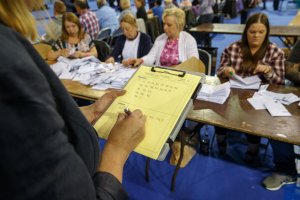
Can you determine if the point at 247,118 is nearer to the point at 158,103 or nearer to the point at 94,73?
the point at 158,103

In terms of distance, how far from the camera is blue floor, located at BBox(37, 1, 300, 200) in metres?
1.96

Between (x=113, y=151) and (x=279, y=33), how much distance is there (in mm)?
Result: 4328

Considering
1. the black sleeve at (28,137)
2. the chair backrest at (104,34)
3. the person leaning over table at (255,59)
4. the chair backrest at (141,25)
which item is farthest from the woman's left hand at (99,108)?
the chair backrest at (141,25)

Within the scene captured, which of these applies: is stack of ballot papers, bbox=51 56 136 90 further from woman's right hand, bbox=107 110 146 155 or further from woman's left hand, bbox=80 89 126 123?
woman's right hand, bbox=107 110 146 155

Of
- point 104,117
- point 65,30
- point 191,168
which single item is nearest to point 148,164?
point 191,168

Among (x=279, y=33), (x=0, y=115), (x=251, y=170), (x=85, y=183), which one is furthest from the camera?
(x=279, y=33)

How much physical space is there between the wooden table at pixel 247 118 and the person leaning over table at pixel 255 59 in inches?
13.0

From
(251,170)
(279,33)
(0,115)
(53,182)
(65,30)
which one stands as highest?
(0,115)

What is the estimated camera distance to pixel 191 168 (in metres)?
2.26

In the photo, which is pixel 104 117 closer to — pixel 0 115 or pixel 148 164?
pixel 0 115

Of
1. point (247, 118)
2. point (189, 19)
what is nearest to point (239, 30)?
point (189, 19)

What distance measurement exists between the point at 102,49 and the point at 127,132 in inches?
117

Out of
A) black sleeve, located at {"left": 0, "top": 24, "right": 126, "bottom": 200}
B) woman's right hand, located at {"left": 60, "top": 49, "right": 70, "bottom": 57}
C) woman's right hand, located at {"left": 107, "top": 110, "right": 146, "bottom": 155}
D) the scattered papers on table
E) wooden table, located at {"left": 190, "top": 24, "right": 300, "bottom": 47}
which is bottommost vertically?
wooden table, located at {"left": 190, "top": 24, "right": 300, "bottom": 47}

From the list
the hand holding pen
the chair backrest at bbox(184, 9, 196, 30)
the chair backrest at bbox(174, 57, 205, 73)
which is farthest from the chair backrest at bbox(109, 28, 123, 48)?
the hand holding pen
